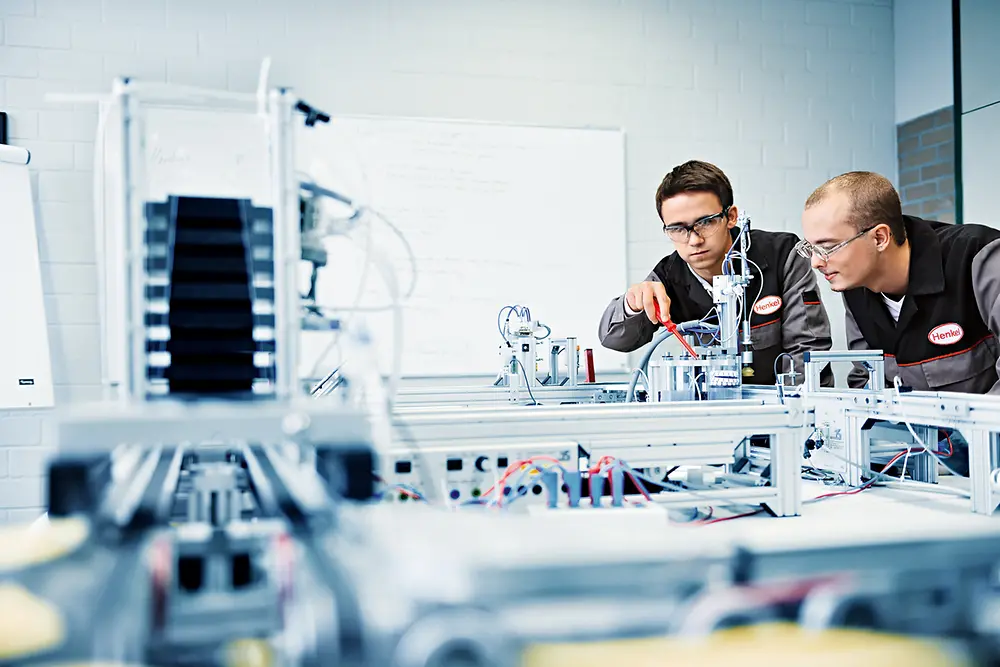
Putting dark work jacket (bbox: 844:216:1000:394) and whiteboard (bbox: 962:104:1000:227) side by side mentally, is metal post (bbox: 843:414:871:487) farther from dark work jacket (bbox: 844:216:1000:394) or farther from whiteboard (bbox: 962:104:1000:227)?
whiteboard (bbox: 962:104:1000:227)

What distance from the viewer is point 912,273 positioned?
226 centimetres

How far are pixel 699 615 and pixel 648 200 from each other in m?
3.46

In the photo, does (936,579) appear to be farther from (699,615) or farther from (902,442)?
(902,442)

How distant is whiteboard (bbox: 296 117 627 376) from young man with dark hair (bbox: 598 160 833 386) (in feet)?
2.57

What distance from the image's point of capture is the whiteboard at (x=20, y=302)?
298 cm

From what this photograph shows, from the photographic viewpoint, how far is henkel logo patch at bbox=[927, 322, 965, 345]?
221 cm

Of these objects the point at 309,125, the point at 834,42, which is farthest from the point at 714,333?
the point at 834,42

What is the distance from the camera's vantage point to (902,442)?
76.5 inches

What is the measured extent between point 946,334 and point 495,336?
198 centimetres

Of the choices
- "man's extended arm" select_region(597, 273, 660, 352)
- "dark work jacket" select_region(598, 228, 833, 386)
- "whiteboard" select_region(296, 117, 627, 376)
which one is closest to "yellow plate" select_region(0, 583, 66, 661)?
"dark work jacket" select_region(598, 228, 833, 386)

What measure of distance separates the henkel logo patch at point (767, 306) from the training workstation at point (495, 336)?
0.04 ft

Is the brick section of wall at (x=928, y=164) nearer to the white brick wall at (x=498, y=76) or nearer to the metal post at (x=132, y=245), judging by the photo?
the white brick wall at (x=498, y=76)

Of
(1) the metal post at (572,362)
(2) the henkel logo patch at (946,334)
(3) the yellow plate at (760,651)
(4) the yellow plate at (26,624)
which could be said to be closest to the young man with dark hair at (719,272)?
(1) the metal post at (572,362)

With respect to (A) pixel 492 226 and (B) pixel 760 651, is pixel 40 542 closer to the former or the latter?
(B) pixel 760 651
